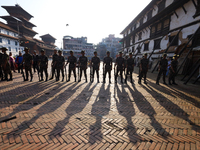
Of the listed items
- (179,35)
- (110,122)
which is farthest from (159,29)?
(110,122)

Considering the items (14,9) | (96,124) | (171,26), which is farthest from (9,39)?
(96,124)

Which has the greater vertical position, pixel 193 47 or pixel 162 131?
pixel 193 47

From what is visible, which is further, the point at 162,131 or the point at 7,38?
the point at 7,38

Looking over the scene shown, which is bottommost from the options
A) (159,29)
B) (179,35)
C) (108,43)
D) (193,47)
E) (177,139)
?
(177,139)

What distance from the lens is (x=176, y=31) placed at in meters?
13.3

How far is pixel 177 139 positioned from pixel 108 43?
73.1 m

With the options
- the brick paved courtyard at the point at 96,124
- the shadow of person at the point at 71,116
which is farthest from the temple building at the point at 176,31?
the shadow of person at the point at 71,116

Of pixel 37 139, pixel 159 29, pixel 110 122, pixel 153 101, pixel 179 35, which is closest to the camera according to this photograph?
pixel 37 139

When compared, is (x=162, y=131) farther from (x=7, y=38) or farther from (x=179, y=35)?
(x=7, y=38)

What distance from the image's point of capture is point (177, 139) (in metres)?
2.24

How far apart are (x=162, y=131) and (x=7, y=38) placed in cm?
4260

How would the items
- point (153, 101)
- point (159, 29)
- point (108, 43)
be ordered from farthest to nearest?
point (108, 43)
point (159, 29)
point (153, 101)

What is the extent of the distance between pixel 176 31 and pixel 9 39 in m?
42.2

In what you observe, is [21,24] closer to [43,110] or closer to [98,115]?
[43,110]
